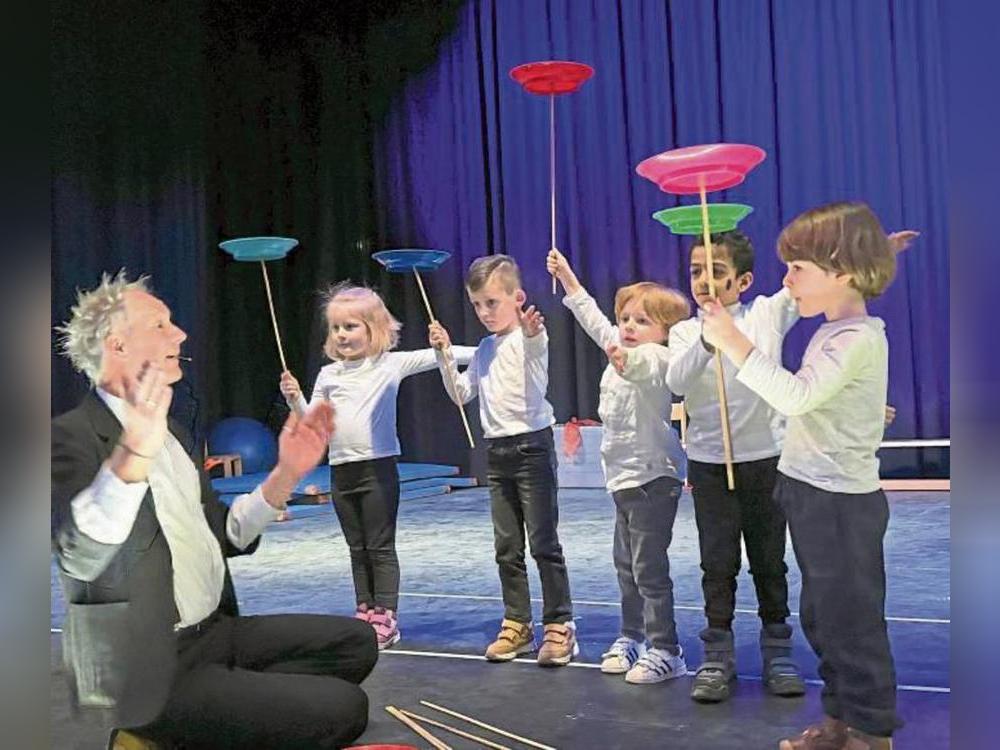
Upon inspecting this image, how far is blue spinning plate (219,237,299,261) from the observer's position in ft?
9.50

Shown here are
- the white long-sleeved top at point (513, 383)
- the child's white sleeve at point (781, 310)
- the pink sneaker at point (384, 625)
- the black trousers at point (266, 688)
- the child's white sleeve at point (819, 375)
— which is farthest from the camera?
the pink sneaker at point (384, 625)

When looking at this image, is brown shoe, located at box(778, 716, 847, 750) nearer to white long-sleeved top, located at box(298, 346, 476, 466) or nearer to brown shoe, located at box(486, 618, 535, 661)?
brown shoe, located at box(486, 618, 535, 661)

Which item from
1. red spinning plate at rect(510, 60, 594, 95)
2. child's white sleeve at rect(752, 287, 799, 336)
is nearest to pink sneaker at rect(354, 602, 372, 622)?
child's white sleeve at rect(752, 287, 799, 336)

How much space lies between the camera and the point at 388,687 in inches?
107

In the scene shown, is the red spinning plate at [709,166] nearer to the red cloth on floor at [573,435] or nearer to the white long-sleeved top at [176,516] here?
the red cloth on floor at [573,435]

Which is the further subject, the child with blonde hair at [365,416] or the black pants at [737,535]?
the child with blonde hair at [365,416]

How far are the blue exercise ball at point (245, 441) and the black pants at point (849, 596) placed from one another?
1395 millimetres

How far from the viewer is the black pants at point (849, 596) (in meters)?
2.13

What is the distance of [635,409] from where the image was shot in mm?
2535

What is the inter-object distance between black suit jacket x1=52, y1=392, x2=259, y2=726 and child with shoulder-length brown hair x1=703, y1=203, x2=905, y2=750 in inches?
56.2

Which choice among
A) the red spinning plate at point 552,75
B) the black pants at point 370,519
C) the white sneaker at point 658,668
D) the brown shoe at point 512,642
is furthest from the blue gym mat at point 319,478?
the red spinning plate at point 552,75

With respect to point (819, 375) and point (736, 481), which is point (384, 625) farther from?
point (819, 375)

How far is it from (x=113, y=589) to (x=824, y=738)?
178cm
